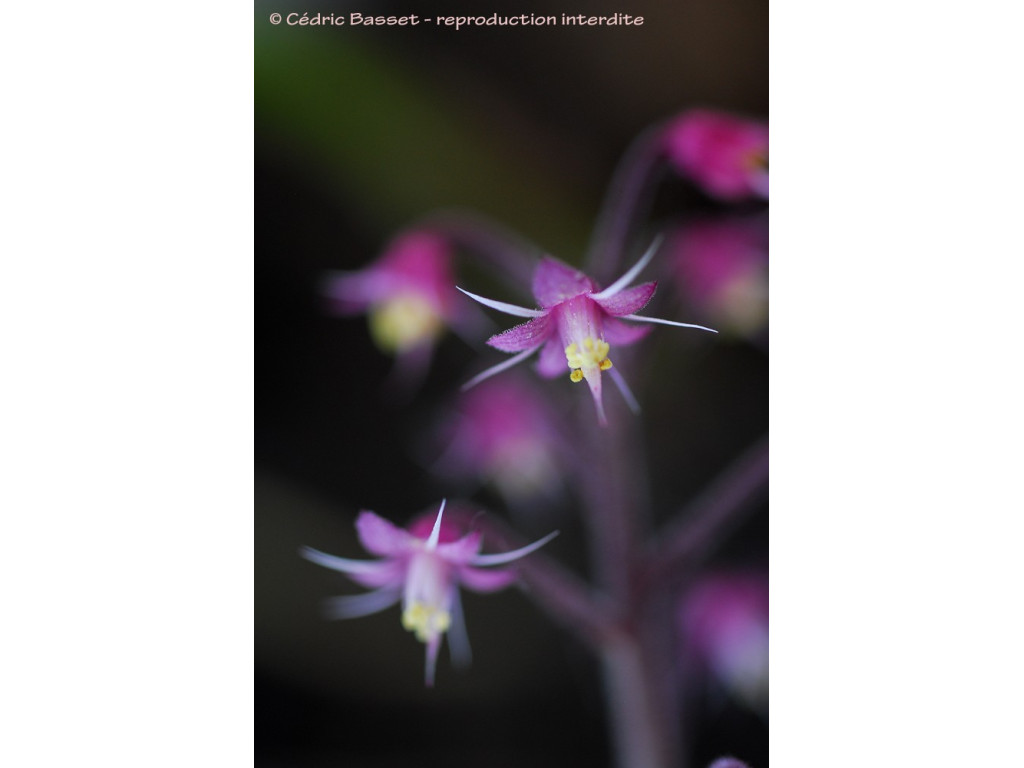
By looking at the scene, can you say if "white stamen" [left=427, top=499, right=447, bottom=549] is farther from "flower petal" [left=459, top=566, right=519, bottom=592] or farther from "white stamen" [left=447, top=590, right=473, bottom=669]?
"white stamen" [left=447, top=590, right=473, bottom=669]

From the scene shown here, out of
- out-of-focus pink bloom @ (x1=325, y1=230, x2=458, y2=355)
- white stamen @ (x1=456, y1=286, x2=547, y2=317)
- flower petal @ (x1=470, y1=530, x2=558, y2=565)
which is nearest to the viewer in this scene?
white stamen @ (x1=456, y1=286, x2=547, y2=317)

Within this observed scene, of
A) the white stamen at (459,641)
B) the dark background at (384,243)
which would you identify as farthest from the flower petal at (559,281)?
the white stamen at (459,641)

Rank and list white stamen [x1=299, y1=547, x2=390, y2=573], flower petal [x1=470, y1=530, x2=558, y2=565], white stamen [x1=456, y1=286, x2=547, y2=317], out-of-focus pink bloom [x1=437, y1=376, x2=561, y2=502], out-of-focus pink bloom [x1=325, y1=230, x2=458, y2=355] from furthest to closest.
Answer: out-of-focus pink bloom [x1=437, y1=376, x2=561, y2=502] → out-of-focus pink bloom [x1=325, y1=230, x2=458, y2=355] → white stamen [x1=299, y1=547, x2=390, y2=573] → flower petal [x1=470, y1=530, x2=558, y2=565] → white stamen [x1=456, y1=286, x2=547, y2=317]

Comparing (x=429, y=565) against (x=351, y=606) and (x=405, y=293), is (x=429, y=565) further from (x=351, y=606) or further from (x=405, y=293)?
(x=405, y=293)

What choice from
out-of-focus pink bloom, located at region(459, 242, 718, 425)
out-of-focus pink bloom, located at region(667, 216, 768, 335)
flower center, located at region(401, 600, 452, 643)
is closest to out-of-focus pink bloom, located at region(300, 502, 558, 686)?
flower center, located at region(401, 600, 452, 643)

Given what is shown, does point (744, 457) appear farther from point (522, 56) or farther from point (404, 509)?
point (522, 56)

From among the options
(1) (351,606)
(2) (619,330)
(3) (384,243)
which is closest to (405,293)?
(3) (384,243)
